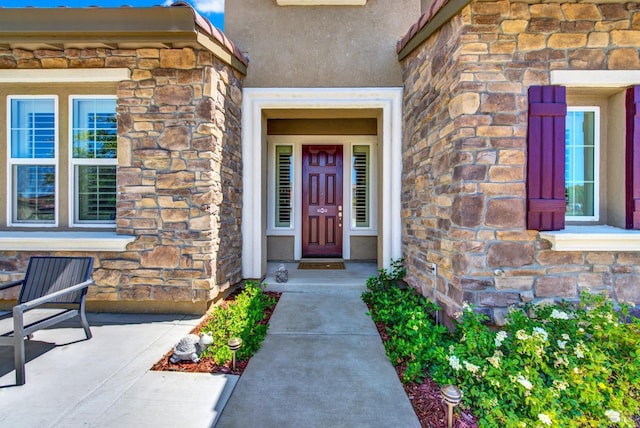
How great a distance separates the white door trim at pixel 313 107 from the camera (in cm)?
423

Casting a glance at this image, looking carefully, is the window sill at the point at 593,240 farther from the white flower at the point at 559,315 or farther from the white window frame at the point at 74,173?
the white window frame at the point at 74,173

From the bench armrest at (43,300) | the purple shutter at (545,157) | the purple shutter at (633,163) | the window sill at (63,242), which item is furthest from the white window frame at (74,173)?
the purple shutter at (633,163)

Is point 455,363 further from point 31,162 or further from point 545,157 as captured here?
point 31,162

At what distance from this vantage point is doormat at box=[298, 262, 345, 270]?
17.4 ft

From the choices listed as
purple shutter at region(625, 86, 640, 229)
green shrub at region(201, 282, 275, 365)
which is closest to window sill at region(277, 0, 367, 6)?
purple shutter at region(625, 86, 640, 229)

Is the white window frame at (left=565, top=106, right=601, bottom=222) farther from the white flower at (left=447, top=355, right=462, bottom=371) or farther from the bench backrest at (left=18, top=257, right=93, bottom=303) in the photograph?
the bench backrest at (left=18, top=257, right=93, bottom=303)

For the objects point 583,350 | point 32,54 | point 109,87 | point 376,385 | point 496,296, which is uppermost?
Result: point 32,54

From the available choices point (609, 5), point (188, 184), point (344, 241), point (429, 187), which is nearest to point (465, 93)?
point (429, 187)

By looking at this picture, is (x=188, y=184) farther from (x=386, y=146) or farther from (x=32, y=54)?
(x=386, y=146)

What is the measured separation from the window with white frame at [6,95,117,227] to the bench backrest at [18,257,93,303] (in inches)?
31.8

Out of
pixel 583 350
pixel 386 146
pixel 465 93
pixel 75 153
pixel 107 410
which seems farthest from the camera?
pixel 386 146

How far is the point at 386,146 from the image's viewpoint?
4344 millimetres

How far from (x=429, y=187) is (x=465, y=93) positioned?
1.05m

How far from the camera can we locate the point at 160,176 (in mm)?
3406
